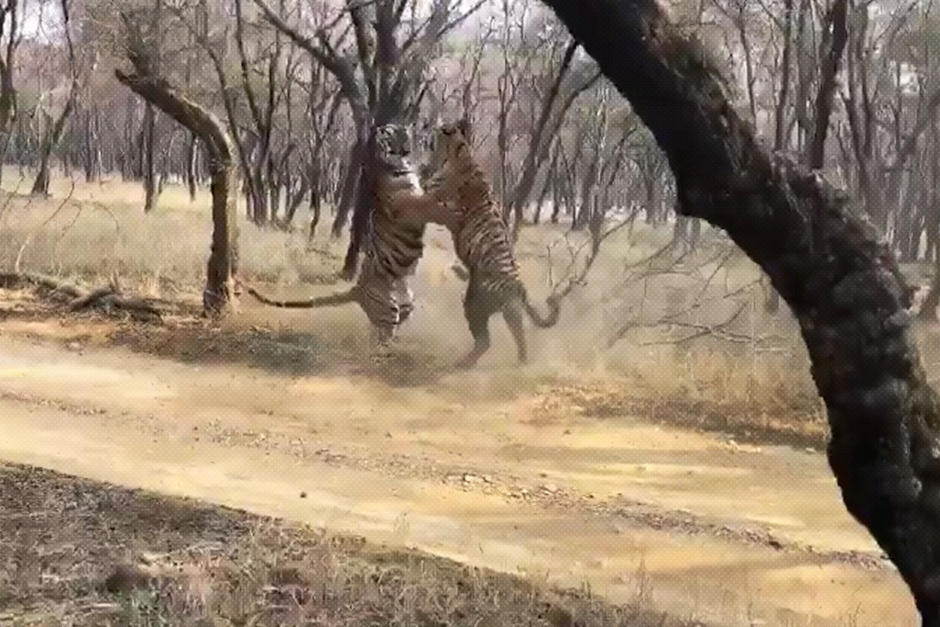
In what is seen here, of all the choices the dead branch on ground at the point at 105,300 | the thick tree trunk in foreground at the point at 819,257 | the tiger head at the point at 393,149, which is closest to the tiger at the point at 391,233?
the tiger head at the point at 393,149

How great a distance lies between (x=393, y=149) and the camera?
1150 centimetres

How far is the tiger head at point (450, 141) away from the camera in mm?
10867

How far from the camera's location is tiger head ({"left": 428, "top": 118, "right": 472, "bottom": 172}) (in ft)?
35.7

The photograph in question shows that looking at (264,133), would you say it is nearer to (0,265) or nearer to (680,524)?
(0,265)

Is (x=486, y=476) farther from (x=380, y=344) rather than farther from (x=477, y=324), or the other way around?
(x=380, y=344)

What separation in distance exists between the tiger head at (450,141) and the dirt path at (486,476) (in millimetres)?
1882

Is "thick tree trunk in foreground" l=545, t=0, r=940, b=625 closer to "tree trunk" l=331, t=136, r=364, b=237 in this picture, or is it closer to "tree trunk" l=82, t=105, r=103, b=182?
"tree trunk" l=331, t=136, r=364, b=237

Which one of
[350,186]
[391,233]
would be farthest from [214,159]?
[350,186]

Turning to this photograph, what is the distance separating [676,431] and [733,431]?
1.46ft

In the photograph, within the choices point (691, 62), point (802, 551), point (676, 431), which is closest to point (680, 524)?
point (802, 551)

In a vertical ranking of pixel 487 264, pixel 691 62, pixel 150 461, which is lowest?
pixel 150 461

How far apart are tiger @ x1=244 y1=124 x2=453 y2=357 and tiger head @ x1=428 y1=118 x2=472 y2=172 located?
0.41 metres

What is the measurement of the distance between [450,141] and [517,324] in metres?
1.73

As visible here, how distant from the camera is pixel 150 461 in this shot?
7.43m
